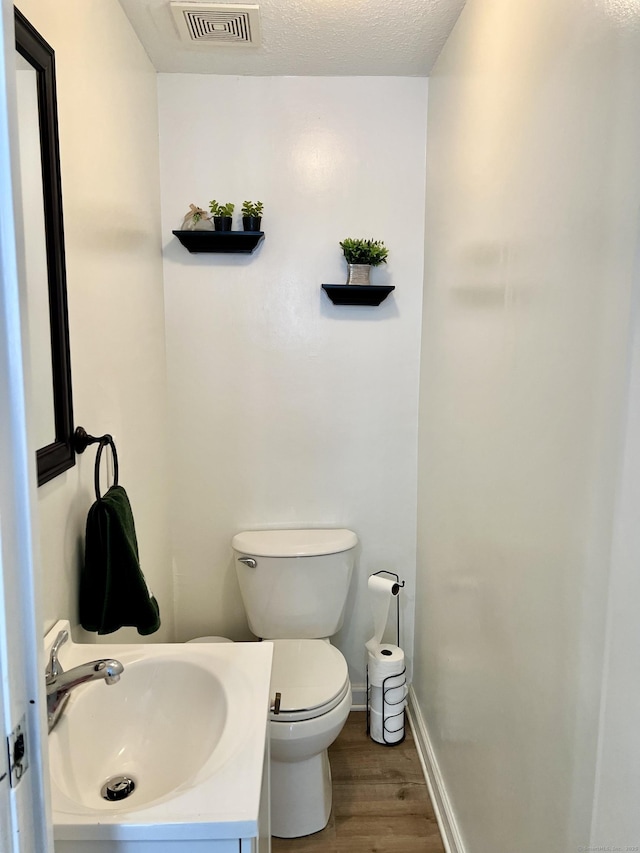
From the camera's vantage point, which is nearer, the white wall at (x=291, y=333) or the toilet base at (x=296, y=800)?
the toilet base at (x=296, y=800)

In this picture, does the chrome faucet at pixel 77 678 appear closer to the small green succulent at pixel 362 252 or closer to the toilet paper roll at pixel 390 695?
the toilet paper roll at pixel 390 695

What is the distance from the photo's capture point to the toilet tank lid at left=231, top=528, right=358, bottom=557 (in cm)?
219

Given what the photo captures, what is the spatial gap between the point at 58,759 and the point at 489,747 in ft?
3.30

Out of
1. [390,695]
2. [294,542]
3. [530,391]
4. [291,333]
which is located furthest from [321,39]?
[390,695]

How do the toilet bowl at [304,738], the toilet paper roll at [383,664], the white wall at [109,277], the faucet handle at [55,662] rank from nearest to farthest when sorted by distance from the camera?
the faucet handle at [55,662], the white wall at [109,277], the toilet bowl at [304,738], the toilet paper roll at [383,664]

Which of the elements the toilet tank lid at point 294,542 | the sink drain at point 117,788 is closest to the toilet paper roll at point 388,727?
the toilet tank lid at point 294,542

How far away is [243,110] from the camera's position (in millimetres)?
2174

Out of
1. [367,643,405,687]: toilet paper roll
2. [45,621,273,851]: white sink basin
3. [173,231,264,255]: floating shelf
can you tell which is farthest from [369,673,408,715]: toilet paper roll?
[173,231,264,255]: floating shelf

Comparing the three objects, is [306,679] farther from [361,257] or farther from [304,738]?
[361,257]

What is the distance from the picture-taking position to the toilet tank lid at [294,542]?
2186 millimetres

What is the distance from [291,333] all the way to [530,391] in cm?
123

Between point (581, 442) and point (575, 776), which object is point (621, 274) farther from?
point (575, 776)

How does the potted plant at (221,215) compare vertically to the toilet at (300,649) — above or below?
Answer: above

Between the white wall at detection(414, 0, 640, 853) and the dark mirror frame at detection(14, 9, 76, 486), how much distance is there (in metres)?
0.97
